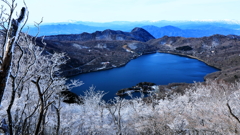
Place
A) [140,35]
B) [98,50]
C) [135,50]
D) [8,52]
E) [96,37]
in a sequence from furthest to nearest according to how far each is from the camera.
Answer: [140,35] < [96,37] < [135,50] < [98,50] < [8,52]

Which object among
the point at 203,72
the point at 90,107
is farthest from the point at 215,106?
the point at 203,72

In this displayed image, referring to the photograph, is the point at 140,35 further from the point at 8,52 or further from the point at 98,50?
the point at 8,52

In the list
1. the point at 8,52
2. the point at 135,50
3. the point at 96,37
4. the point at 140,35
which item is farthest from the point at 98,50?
the point at 8,52

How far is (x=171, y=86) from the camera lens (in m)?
32.7

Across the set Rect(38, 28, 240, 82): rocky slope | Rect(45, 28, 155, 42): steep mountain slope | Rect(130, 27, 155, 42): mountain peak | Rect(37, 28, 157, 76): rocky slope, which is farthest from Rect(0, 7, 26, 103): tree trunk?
Rect(130, 27, 155, 42): mountain peak

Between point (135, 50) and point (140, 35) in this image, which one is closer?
point (135, 50)

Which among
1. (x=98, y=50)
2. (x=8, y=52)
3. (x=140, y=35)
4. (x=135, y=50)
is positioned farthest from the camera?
(x=140, y=35)

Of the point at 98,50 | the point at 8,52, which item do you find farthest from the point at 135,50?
the point at 8,52

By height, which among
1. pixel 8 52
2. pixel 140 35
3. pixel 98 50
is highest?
pixel 140 35

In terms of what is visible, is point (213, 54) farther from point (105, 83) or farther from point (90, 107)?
point (90, 107)

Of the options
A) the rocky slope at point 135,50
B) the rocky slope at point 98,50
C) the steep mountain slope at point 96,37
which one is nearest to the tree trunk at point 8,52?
the rocky slope at point 135,50

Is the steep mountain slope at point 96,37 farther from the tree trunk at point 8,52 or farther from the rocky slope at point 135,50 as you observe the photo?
the tree trunk at point 8,52

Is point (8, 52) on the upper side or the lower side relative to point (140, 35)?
lower

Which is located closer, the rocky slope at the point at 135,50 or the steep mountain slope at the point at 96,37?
the rocky slope at the point at 135,50
